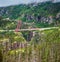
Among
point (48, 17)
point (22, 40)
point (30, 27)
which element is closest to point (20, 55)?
point (22, 40)

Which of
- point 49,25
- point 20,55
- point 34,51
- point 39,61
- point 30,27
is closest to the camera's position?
point 39,61

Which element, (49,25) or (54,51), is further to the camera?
(49,25)

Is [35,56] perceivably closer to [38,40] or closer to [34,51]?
[34,51]

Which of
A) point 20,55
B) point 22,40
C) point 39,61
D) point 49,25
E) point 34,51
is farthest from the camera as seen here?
point 49,25

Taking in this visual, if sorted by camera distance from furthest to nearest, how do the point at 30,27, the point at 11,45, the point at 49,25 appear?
1. the point at 49,25
2. the point at 30,27
3. the point at 11,45

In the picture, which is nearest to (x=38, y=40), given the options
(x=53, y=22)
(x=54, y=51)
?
(x=54, y=51)

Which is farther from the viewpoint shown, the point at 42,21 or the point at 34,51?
the point at 42,21

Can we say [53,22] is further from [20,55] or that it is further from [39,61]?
[39,61]

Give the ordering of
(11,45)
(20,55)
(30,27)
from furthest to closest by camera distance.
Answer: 1. (30,27)
2. (11,45)
3. (20,55)

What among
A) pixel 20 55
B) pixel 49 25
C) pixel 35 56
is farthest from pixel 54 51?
pixel 49 25
